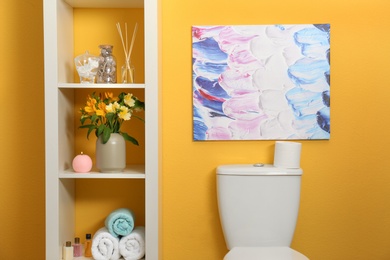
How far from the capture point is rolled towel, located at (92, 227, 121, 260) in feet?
8.04

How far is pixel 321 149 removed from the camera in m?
2.76

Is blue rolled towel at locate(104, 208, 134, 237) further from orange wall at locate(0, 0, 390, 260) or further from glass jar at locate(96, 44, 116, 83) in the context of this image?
glass jar at locate(96, 44, 116, 83)

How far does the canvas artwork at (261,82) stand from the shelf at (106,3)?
33cm

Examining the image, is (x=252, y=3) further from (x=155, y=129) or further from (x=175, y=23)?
(x=155, y=129)

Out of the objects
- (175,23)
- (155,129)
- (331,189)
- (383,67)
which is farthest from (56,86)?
(383,67)

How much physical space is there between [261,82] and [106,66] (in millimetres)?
792

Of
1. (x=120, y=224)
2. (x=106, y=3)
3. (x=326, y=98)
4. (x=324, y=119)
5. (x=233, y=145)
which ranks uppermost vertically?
(x=106, y=3)

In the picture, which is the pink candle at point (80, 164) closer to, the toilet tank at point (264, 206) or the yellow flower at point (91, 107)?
the yellow flower at point (91, 107)

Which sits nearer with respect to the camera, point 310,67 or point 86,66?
point 86,66

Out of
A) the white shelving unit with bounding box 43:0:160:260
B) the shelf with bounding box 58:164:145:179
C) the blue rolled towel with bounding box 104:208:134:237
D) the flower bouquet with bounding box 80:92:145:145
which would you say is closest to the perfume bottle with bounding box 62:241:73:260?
the white shelving unit with bounding box 43:0:160:260

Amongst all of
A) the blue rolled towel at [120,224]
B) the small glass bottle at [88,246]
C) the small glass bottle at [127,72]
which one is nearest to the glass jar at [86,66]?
the small glass bottle at [127,72]

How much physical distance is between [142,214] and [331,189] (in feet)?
3.24

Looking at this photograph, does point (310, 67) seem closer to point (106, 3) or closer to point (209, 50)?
point (209, 50)

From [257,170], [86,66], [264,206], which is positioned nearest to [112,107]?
[86,66]
